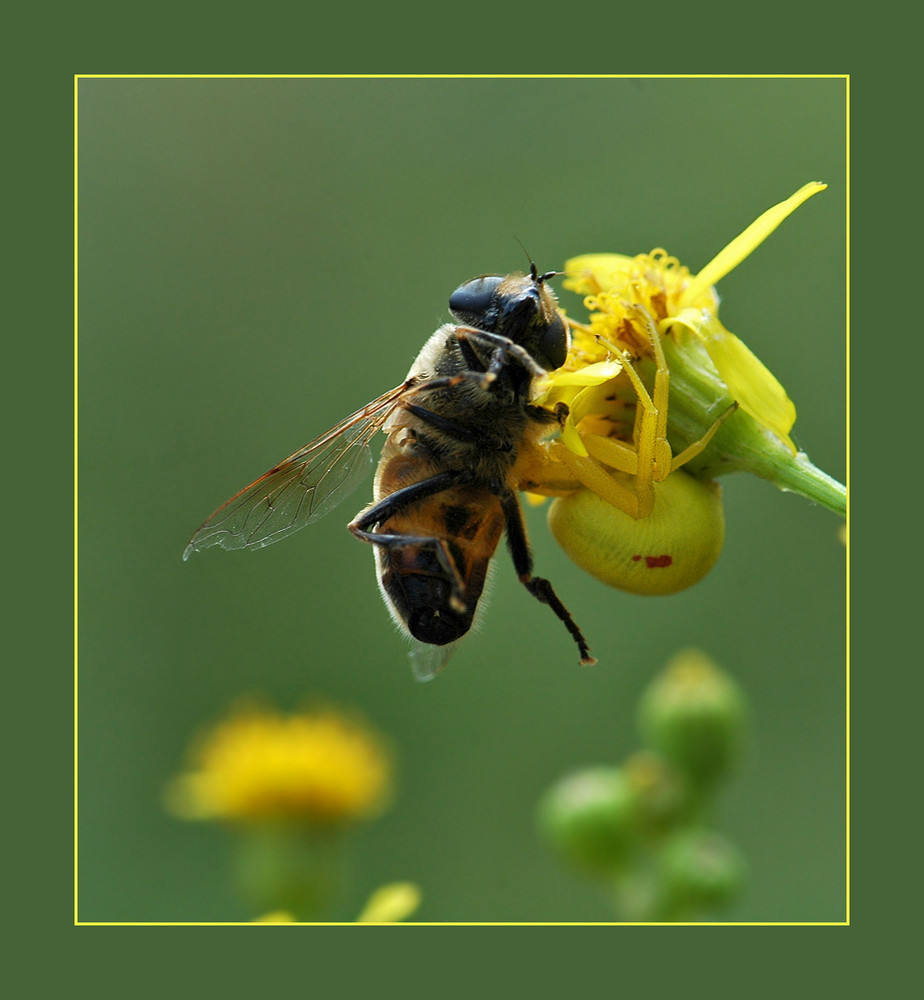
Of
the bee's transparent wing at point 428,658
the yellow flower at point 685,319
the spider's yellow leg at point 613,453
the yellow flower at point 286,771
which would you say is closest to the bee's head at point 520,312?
the yellow flower at point 685,319

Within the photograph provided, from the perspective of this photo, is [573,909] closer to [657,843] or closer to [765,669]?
[765,669]

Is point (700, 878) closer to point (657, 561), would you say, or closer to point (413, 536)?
point (657, 561)

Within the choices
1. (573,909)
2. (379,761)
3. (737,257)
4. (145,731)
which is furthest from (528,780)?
(737,257)

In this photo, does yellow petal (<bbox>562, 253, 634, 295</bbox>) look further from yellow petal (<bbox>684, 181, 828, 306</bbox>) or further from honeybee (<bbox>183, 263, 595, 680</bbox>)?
yellow petal (<bbox>684, 181, 828, 306</bbox>)

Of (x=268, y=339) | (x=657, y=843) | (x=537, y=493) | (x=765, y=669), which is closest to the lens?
(x=537, y=493)

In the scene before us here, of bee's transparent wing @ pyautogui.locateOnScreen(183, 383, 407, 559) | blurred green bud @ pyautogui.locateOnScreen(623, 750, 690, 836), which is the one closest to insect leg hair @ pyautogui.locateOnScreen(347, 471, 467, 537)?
bee's transparent wing @ pyautogui.locateOnScreen(183, 383, 407, 559)
